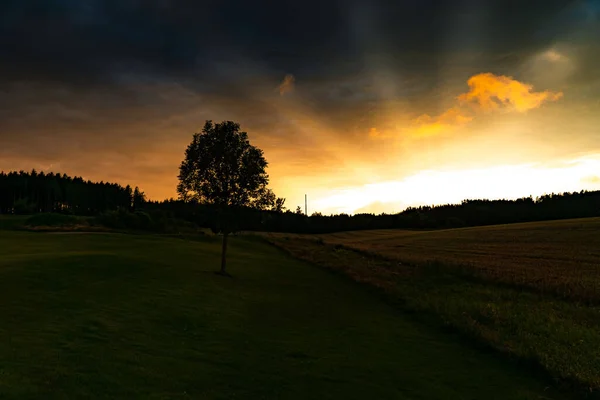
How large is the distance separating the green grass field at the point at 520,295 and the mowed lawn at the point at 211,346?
156cm

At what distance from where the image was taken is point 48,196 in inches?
6796

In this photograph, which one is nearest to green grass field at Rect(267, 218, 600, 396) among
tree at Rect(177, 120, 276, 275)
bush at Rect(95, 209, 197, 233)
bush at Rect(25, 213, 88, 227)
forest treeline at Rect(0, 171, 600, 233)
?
tree at Rect(177, 120, 276, 275)

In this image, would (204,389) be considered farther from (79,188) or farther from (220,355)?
(79,188)

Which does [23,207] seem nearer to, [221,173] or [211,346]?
[221,173]

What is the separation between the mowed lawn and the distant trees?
144929 millimetres

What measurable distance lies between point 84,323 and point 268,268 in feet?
103

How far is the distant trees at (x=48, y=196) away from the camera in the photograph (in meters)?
168

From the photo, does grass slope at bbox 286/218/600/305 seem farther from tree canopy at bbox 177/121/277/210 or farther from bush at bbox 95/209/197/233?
bush at bbox 95/209/197/233

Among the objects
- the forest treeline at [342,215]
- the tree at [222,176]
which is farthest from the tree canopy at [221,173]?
the forest treeline at [342,215]

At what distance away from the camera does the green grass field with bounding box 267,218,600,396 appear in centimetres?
1902

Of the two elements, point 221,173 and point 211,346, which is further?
point 221,173

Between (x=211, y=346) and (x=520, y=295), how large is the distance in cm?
2467

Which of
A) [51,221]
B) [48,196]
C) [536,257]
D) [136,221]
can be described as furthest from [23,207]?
[536,257]

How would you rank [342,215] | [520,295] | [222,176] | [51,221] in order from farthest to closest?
[342,215] → [51,221] → [222,176] → [520,295]
